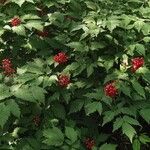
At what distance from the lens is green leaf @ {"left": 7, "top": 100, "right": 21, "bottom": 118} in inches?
169

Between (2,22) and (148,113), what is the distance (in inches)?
86.9

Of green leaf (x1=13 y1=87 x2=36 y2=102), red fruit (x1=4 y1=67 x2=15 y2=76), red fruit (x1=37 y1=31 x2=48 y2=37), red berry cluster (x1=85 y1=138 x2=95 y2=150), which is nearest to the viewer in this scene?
green leaf (x1=13 y1=87 x2=36 y2=102)

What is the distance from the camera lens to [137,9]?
216 inches

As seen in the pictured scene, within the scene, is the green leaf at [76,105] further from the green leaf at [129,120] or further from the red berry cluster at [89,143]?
the green leaf at [129,120]

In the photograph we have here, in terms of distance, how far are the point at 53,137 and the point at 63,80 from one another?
72 cm

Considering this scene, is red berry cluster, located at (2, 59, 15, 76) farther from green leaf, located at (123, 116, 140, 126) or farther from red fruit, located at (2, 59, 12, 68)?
green leaf, located at (123, 116, 140, 126)

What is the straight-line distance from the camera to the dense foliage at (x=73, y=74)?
459 cm

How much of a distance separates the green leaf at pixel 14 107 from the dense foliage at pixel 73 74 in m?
0.01

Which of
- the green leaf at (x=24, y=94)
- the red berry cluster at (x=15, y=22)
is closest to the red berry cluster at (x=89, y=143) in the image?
the green leaf at (x=24, y=94)

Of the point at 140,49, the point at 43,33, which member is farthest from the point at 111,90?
the point at 43,33

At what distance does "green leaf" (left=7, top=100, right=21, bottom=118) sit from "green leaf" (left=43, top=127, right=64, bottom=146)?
0.46 metres

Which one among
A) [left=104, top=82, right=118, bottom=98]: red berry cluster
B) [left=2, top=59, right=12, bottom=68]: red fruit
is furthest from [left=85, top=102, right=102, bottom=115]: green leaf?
[left=2, top=59, right=12, bottom=68]: red fruit

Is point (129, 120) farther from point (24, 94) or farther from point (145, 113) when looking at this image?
point (24, 94)

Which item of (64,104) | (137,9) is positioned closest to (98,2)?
(137,9)
